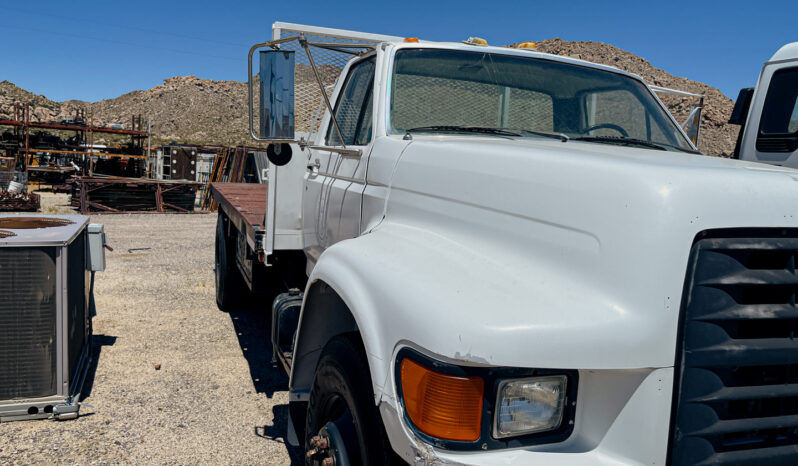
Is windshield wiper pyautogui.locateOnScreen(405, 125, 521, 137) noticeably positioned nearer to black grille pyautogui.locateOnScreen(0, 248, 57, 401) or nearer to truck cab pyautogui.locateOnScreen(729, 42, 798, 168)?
black grille pyautogui.locateOnScreen(0, 248, 57, 401)

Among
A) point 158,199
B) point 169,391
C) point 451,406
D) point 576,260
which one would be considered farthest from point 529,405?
point 158,199

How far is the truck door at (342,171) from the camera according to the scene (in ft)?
10.5

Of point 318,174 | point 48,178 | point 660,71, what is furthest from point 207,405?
point 660,71

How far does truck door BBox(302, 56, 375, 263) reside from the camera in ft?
10.5

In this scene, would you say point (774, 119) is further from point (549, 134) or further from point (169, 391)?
point (169, 391)

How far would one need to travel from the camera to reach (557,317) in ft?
5.46

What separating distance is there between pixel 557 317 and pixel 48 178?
109ft

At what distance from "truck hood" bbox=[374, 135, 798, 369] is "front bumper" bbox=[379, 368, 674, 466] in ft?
0.24

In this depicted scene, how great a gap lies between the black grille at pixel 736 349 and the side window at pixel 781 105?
13.1 ft

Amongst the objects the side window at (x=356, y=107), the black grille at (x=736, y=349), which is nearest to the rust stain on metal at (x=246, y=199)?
the side window at (x=356, y=107)

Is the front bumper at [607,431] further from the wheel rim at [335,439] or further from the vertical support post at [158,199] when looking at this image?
the vertical support post at [158,199]

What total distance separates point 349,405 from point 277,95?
171 cm

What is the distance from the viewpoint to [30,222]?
16.0ft

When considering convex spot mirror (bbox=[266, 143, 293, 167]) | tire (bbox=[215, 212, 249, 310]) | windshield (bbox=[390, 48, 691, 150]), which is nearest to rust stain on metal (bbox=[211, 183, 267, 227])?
tire (bbox=[215, 212, 249, 310])
